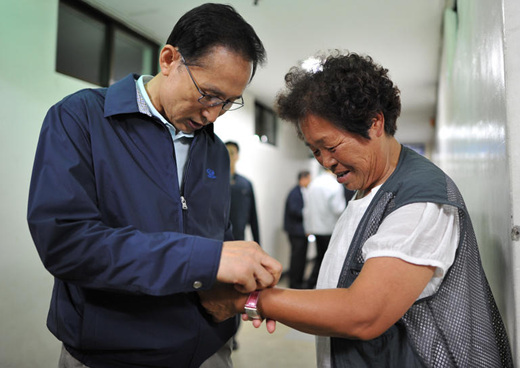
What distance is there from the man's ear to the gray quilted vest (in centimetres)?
70

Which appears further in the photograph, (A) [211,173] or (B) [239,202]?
(B) [239,202]

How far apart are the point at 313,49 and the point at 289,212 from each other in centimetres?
259

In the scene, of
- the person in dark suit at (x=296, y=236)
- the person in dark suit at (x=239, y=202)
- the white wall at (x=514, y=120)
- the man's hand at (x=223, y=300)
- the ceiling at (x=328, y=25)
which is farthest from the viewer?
the person in dark suit at (x=296, y=236)

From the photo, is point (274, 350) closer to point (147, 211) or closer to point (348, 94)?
point (147, 211)

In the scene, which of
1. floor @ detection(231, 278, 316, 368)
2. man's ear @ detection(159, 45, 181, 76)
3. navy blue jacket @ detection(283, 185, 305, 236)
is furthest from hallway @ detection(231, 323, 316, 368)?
man's ear @ detection(159, 45, 181, 76)

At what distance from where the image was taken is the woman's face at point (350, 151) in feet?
3.60

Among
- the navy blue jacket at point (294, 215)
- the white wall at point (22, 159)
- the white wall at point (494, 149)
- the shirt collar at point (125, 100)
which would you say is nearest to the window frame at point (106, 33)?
the white wall at point (22, 159)

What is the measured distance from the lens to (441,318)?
2.97 feet

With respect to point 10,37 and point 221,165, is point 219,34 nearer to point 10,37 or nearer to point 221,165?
point 221,165

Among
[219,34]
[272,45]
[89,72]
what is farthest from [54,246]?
[272,45]

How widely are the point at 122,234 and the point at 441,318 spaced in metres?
0.76

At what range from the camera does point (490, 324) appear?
3.09ft

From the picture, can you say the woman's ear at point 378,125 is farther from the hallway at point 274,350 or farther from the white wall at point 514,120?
the hallway at point 274,350

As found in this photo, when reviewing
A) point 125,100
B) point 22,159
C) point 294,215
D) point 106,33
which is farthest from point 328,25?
point 125,100
